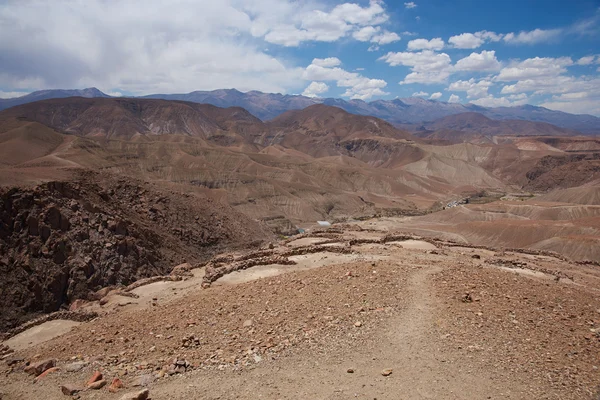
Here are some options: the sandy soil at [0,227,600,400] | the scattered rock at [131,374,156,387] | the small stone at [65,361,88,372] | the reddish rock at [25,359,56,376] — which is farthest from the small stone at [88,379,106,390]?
the reddish rock at [25,359,56,376]

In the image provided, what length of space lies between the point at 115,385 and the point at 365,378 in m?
5.61

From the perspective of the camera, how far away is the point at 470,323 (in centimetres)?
1141

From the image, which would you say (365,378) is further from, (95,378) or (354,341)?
(95,378)

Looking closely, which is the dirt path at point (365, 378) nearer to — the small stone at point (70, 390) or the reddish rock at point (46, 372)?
the small stone at point (70, 390)

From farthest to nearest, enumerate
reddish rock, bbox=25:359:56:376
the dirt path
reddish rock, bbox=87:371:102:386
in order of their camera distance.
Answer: reddish rock, bbox=25:359:56:376
reddish rock, bbox=87:371:102:386
the dirt path

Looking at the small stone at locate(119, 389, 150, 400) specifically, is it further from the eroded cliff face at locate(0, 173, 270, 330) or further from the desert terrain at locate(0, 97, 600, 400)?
the eroded cliff face at locate(0, 173, 270, 330)

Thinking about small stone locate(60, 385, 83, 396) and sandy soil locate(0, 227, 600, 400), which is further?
small stone locate(60, 385, 83, 396)

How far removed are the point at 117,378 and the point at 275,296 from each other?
5564 millimetres

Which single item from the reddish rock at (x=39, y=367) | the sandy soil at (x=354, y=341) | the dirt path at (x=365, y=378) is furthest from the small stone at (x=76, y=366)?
the dirt path at (x=365, y=378)

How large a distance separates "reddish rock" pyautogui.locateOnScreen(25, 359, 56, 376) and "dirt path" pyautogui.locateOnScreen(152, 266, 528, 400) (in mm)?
4406

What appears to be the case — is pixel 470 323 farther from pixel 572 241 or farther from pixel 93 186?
pixel 572 241

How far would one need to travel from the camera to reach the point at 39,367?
36.8 ft

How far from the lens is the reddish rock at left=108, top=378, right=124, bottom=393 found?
30.2 feet

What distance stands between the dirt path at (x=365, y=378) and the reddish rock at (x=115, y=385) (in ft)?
3.43
